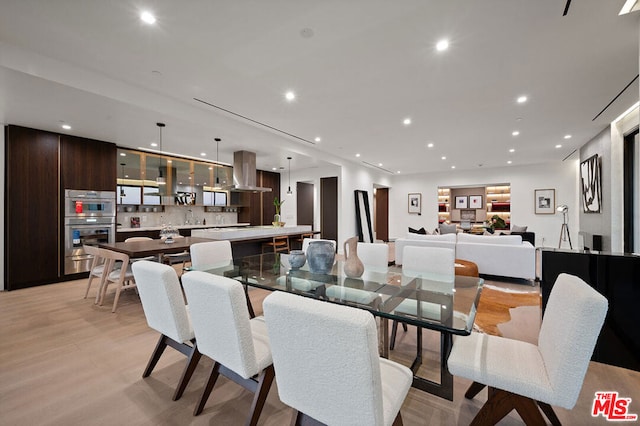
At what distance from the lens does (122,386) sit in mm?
1828

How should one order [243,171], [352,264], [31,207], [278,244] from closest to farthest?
[352,264]
[31,207]
[278,244]
[243,171]

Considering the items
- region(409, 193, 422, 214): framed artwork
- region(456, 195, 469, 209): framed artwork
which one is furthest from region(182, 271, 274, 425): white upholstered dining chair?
region(456, 195, 469, 209): framed artwork

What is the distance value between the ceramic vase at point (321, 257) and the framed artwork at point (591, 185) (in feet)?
18.2

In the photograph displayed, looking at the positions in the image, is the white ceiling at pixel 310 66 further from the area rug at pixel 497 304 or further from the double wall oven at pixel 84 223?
the area rug at pixel 497 304

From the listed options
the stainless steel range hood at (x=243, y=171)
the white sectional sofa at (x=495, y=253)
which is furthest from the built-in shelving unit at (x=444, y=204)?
the stainless steel range hood at (x=243, y=171)

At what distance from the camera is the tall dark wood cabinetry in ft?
13.1

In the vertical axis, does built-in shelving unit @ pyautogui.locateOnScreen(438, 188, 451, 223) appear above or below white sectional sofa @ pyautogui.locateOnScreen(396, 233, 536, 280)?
above

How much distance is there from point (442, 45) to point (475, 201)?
9.44m

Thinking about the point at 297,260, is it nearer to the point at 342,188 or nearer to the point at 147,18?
the point at 147,18

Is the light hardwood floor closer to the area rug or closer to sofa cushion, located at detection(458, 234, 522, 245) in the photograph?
the area rug

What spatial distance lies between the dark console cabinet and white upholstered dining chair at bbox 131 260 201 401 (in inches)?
121

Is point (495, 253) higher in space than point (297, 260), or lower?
lower

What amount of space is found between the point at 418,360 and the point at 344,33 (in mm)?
2689

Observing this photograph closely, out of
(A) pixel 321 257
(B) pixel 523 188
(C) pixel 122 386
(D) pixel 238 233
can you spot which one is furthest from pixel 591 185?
(C) pixel 122 386
